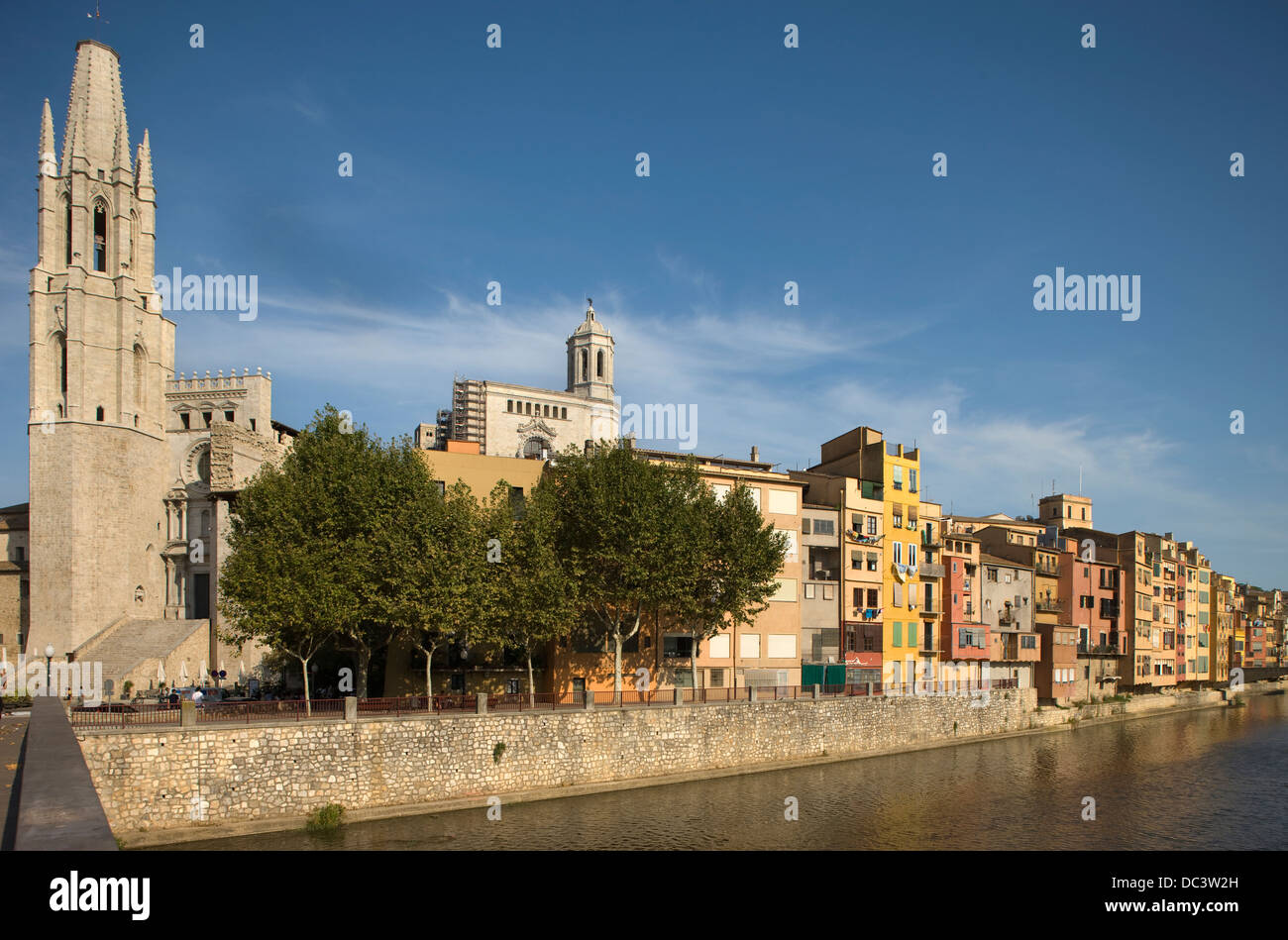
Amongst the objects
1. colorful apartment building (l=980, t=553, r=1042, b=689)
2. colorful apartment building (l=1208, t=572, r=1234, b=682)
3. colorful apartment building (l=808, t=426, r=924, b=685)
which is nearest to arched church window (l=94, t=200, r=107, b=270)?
colorful apartment building (l=808, t=426, r=924, b=685)

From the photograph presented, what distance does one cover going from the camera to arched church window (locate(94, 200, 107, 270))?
61250 millimetres

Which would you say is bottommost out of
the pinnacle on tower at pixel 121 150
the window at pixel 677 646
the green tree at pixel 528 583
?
the window at pixel 677 646

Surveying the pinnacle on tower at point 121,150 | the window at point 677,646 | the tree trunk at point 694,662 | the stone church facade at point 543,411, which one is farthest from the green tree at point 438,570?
the stone church facade at point 543,411

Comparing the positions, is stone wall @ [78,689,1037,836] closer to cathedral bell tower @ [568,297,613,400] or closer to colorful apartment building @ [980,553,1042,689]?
colorful apartment building @ [980,553,1042,689]

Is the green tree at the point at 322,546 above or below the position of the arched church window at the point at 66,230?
below

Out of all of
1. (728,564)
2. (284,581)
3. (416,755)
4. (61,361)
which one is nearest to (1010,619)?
(728,564)

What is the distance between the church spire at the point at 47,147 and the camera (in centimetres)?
5972

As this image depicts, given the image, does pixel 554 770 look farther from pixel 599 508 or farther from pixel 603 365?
pixel 603 365

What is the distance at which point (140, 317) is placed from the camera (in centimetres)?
6281

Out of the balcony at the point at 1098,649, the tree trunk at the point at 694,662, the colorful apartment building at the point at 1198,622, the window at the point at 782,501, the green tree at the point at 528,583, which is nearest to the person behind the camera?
the green tree at the point at 528,583

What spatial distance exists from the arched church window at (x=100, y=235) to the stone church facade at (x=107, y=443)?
7 cm

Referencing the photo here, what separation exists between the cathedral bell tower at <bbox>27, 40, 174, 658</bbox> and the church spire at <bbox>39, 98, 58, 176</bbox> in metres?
0.08

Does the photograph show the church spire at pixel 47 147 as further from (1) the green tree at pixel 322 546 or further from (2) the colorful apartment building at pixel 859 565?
(2) the colorful apartment building at pixel 859 565
